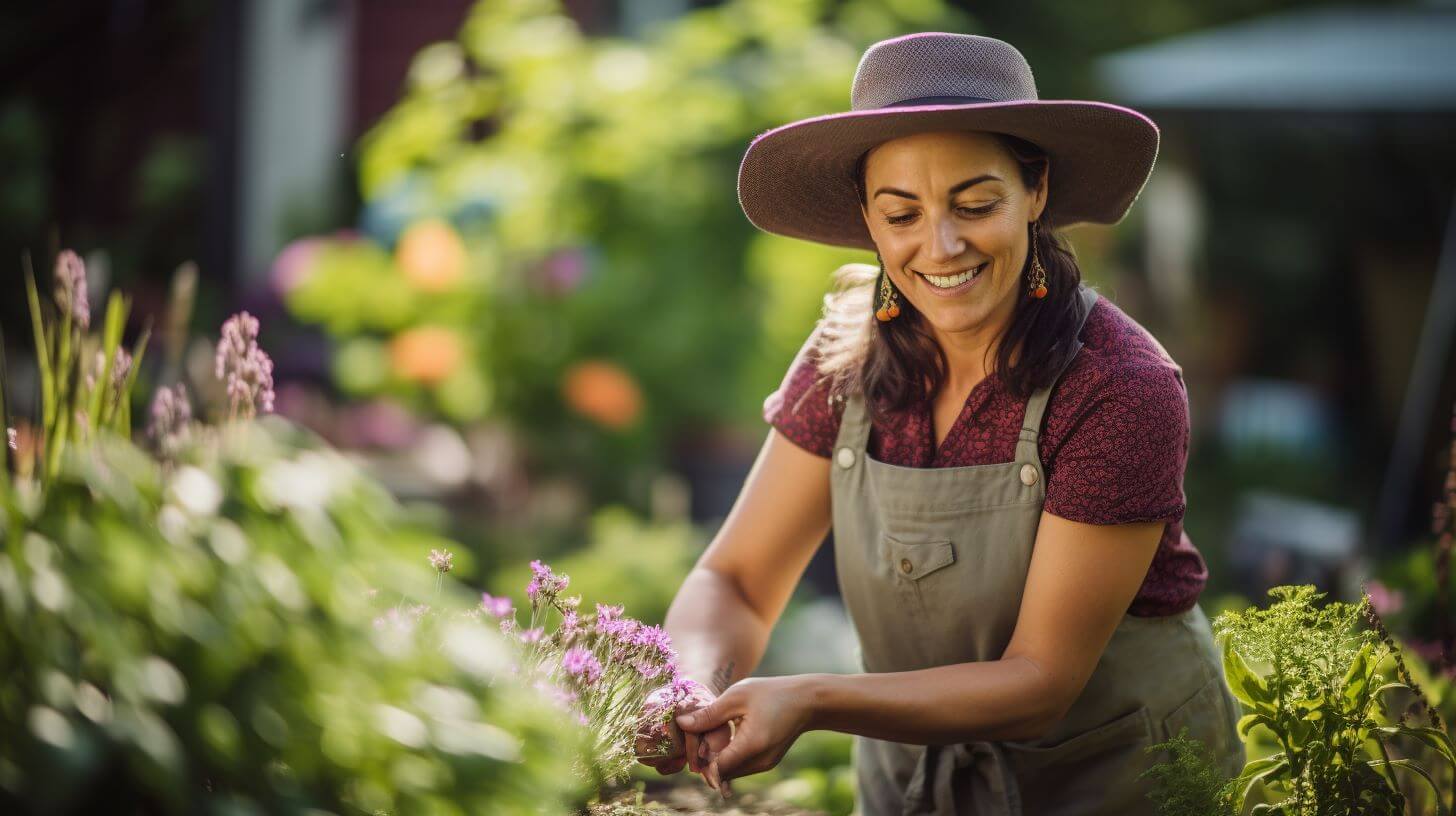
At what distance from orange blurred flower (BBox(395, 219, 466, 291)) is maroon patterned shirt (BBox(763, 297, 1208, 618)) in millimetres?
3312

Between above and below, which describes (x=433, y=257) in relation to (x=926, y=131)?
above

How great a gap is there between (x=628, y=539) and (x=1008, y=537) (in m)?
2.81

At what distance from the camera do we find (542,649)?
167 cm

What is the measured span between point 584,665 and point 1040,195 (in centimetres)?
89

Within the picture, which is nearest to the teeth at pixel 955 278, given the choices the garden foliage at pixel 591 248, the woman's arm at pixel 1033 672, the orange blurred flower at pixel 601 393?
the woman's arm at pixel 1033 672

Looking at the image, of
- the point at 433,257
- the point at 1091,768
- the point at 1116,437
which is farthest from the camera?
the point at 433,257

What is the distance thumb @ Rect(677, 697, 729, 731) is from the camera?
165 cm

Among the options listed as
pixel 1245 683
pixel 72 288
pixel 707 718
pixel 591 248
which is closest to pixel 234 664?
pixel 707 718

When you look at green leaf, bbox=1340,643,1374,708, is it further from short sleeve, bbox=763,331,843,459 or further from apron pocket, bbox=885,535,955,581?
short sleeve, bbox=763,331,843,459

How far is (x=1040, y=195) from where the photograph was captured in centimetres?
189

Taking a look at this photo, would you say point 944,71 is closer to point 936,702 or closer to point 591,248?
point 936,702

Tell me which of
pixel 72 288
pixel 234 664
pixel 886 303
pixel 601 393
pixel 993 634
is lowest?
pixel 234 664

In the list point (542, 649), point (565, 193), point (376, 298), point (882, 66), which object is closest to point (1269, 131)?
point (565, 193)

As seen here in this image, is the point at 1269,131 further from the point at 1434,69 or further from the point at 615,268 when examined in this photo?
the point at 615,268
